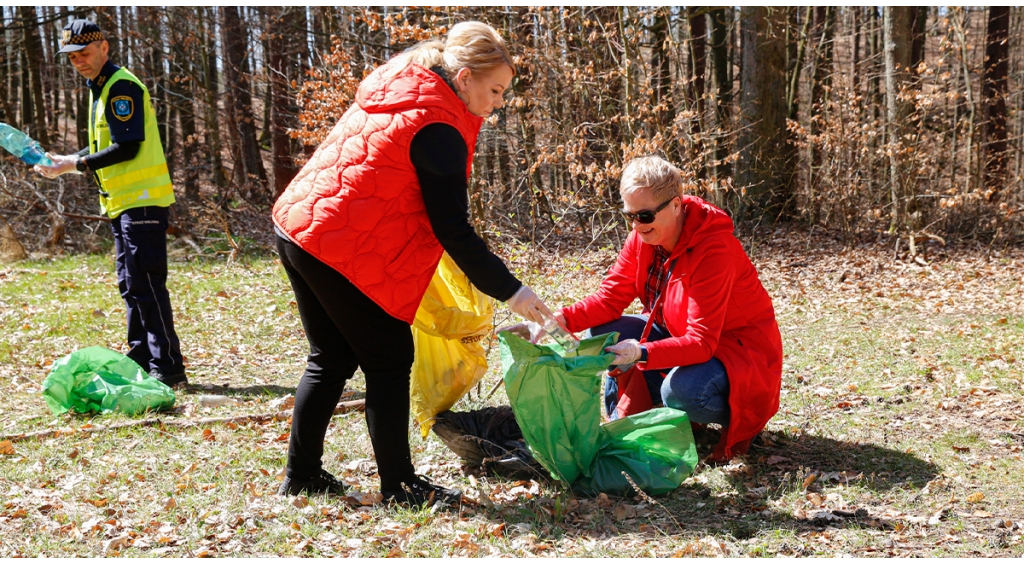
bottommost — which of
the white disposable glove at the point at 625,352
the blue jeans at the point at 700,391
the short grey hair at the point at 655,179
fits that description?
the blue jeans at the point at 700,391

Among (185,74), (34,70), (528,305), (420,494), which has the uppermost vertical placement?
(34,70)

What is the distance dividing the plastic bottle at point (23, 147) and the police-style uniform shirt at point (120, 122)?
294 mm

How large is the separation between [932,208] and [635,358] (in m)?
9.27

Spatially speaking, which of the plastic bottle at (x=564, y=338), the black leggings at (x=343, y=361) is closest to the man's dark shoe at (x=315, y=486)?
the black leggings at (x=343, y=361)

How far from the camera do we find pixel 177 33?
1393cm

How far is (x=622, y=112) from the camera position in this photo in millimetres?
10180

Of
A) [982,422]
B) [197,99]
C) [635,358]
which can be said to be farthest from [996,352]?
[197,99]

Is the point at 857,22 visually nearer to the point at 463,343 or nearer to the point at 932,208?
the point at 932,208

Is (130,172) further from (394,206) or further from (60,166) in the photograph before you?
(394,206)

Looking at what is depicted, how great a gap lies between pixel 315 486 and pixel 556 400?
0.96 meters

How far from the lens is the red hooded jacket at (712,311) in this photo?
10.5 feet

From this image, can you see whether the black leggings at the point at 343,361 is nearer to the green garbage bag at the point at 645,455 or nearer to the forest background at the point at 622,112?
the green garbage bag at the point at 645,455

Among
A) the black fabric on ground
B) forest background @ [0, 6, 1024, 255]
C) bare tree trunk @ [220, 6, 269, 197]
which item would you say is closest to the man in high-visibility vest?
the black fabric on ground

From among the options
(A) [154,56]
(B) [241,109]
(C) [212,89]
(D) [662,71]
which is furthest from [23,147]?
(A) [154,56]
